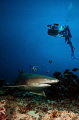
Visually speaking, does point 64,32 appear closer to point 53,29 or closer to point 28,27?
point 53,29

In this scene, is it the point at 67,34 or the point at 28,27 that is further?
the point at 28,27

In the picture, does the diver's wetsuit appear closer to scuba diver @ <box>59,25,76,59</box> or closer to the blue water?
scuba diver @ <box>59,25,76,59</box>

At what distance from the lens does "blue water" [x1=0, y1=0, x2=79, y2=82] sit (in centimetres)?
3684

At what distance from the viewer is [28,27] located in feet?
233

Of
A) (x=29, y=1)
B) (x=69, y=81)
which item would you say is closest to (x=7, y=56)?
(x=29, y=1)

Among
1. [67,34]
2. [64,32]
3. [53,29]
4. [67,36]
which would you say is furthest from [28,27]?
[67,36]

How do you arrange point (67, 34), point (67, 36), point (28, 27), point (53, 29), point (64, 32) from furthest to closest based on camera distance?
point (28, 27) → point (53, 29) → point (64, 32) → point (67, 34) → point (67, 36)

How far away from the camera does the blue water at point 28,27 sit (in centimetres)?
3684

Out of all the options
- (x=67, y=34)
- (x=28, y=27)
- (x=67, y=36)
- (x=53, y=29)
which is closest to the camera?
(x=67, y=36)

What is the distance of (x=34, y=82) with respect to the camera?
134 inches

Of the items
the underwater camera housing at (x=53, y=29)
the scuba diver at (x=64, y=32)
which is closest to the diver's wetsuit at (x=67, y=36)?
the scuba diver at (x=64, y=32)

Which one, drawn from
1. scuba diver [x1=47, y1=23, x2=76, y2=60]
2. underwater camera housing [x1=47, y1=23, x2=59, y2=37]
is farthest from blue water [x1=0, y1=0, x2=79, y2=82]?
scuba diver [x1=47, y1=23, x2=76, y2=60]

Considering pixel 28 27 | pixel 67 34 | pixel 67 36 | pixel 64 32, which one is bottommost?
pixel 67 36

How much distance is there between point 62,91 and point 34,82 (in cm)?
314
